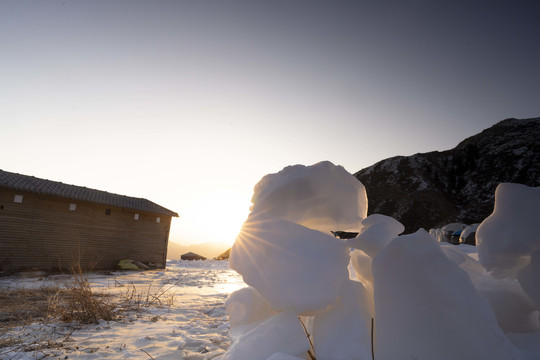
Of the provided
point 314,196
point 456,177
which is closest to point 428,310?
point 314,196

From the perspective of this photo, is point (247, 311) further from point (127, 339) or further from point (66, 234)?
point (66, 234)

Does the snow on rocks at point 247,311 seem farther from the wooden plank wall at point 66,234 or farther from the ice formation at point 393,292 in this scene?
the wooden plank wall at point 66,234

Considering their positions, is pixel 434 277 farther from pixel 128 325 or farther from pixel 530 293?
pixel 128 325

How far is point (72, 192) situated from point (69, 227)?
1.70m

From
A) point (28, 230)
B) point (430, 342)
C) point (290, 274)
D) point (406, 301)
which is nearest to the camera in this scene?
point (430, 342)

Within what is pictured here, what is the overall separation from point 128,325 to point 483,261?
330 cm

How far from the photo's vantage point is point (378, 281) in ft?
4.75

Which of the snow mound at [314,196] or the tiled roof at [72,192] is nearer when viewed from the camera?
the snow mound at [314,196]

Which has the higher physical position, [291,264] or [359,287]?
[291,264]

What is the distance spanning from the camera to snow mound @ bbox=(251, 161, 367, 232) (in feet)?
6.83

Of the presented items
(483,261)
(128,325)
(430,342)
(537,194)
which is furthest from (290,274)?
(128,325)

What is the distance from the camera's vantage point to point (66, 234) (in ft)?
41.4

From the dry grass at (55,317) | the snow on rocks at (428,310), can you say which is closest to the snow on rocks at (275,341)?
the snow on rocks at (428,310)

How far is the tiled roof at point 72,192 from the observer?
1140 centimetres
